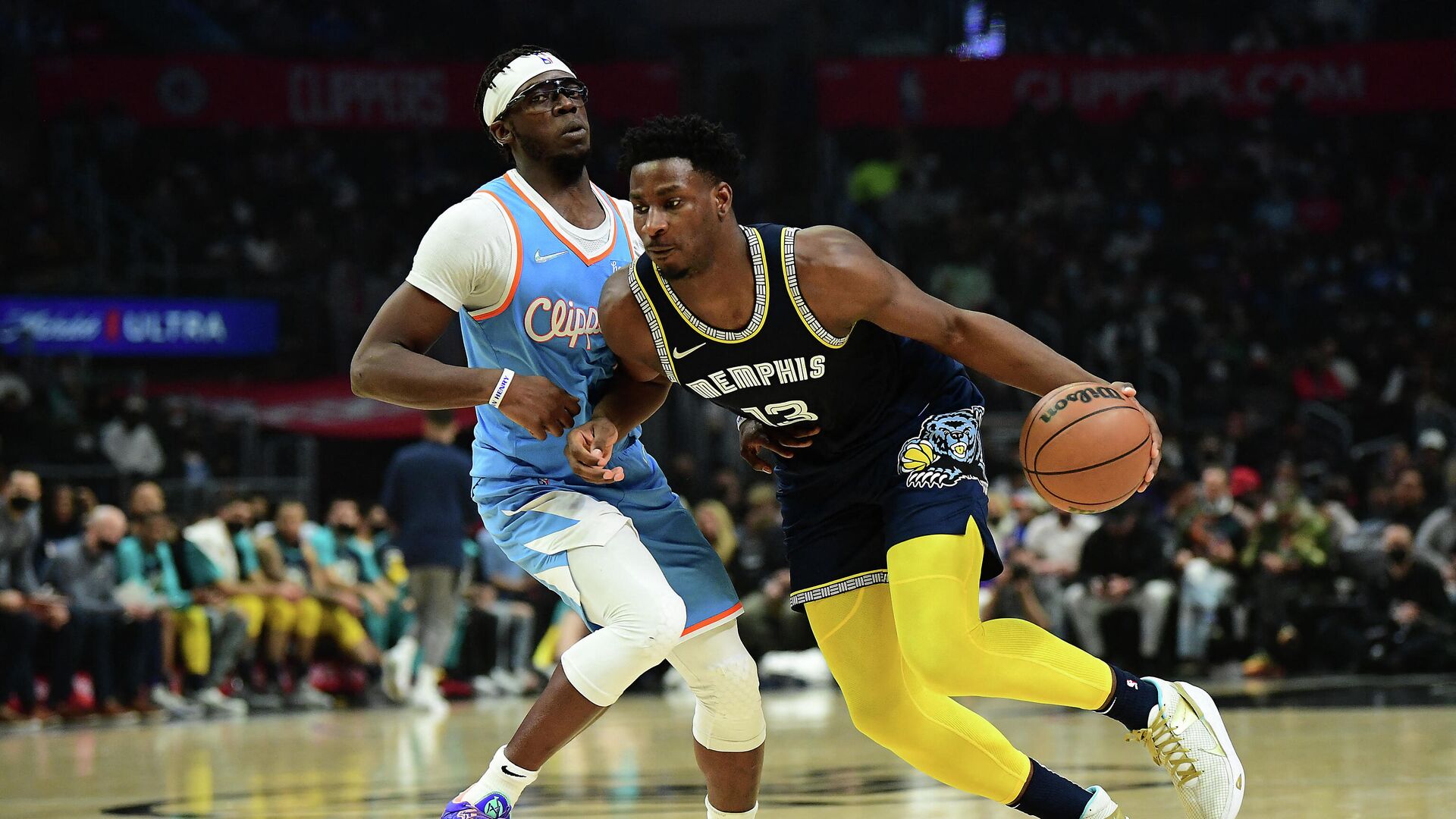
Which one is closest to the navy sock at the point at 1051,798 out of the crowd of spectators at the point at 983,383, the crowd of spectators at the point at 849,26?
the crowd of spectators at the point at 983,383

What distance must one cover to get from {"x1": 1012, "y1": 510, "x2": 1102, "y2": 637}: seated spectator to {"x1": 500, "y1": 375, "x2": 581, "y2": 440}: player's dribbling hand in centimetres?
893

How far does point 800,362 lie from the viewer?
407 cm

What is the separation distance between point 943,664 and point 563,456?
3.75 ft

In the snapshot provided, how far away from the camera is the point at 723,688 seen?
14.2 feet

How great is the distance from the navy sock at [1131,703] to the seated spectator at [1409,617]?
8.55 metres

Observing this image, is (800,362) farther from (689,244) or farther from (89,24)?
(89,24)

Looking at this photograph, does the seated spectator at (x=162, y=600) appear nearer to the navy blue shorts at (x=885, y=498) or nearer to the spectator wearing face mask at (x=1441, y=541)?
the navy blue shorts at (x=885, y=498)

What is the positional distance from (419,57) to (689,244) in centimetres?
1891

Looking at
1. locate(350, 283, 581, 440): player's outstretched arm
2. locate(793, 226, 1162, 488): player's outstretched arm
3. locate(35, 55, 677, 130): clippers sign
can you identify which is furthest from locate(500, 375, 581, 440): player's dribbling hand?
locate(35, 55, 677, 130): clippers sign

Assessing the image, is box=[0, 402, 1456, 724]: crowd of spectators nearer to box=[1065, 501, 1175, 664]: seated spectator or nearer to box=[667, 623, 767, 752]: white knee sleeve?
box=[1065, 501, 1175, 664]: seated spectator

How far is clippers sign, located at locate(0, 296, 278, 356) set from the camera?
55.0 feet

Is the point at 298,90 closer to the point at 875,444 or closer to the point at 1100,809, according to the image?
the point at 875,444

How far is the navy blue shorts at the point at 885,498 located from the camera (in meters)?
4.14

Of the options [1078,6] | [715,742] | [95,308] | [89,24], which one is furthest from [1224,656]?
[89,24]
